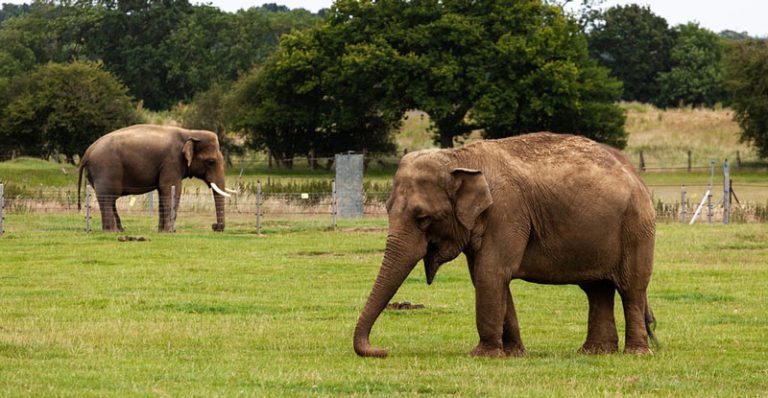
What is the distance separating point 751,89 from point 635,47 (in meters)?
54.3

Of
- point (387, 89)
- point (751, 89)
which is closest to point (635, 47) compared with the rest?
point (751, 89)

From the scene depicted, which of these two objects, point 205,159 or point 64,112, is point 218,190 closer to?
point 205,159

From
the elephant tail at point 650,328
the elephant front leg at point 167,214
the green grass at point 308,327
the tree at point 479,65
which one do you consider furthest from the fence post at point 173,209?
the tree at point 479,65

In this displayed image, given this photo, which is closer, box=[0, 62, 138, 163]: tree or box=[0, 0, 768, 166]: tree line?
box=[0, 62, 138, 163]: tree

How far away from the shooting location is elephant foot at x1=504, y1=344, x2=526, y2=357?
15719 millimetres

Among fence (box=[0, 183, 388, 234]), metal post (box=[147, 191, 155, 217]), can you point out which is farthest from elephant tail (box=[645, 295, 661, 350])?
metal post (box=[147, 191, 155, 217])

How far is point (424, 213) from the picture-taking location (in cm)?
1516

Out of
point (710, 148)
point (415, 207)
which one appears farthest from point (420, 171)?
point (710, 148)

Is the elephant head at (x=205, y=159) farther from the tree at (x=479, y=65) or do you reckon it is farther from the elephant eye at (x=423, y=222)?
the tree at (x=479, y=65)

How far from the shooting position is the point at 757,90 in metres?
78.9

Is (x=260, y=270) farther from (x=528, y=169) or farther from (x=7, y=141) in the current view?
(x=7, y=141)

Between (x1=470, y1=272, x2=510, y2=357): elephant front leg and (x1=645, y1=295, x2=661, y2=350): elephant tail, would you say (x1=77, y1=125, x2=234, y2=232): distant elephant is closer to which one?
(x1=645, y1=295, x2=661, y2=350): elephant tail

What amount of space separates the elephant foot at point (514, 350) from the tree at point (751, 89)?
2519 inches

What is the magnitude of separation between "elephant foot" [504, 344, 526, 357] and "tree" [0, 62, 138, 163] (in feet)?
204
